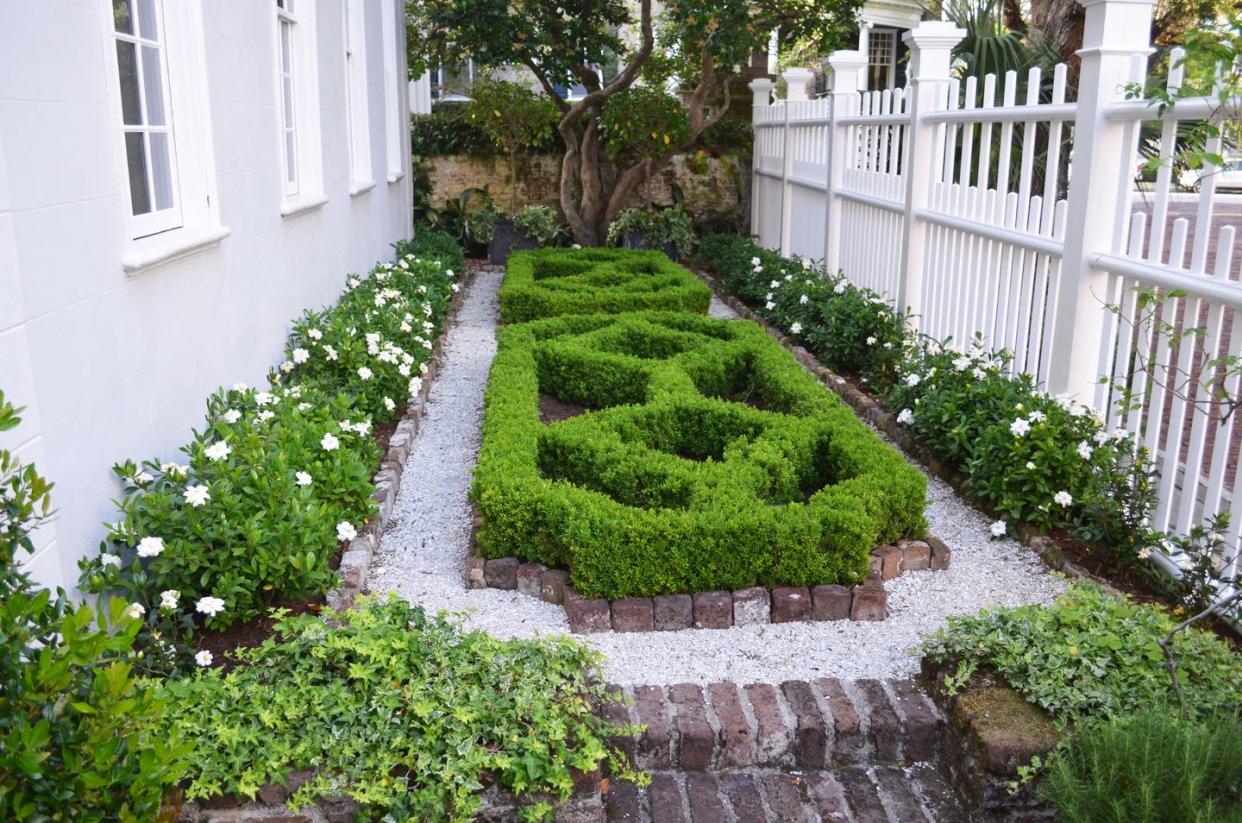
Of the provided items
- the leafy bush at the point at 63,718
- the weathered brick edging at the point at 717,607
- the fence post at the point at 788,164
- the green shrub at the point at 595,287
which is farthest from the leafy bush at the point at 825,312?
the leafy bush at the point at 63,718

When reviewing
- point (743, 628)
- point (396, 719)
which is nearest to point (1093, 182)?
point (743, 628)

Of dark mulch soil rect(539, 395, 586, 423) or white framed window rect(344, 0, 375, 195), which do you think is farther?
white framed window rect(344, 0, 375, 195)

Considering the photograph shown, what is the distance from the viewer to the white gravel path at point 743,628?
341cm

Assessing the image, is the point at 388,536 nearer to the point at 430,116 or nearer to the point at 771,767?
the point at 771,767

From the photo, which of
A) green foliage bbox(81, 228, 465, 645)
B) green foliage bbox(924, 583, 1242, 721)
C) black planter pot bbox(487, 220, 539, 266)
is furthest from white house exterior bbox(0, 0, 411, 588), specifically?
black planter pot bbox(487, 220, 539, 266)

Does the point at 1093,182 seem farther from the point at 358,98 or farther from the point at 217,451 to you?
the point at 358,98

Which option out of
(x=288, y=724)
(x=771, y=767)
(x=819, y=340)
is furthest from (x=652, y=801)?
(x=819, y=340)

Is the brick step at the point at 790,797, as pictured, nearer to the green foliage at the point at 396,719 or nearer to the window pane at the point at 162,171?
the green foliage at the point at 396,719

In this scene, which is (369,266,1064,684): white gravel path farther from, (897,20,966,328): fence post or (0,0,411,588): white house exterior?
(897,20,966,328): fence post

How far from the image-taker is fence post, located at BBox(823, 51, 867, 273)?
8.39 metres

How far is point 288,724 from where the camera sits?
8.75ft

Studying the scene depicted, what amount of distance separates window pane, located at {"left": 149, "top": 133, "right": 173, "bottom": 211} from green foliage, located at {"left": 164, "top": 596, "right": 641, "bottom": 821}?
2.01 meters

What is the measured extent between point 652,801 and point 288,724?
3.28 ft

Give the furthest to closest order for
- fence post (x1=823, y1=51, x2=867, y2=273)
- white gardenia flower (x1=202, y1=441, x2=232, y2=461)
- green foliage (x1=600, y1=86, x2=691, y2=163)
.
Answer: green foliage (x1=600, y1=86, x2=691, y2=163), fence post (x1=823, y1=51, x2=867, y2=273), white gardenia flower (x1=202, y1=441, x2=232, y2=461)
